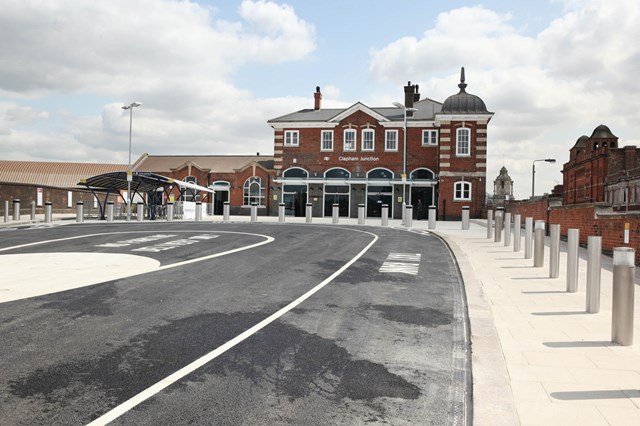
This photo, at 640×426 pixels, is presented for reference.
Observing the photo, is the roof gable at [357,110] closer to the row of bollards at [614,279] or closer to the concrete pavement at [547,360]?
the row of bollards at [614,279]

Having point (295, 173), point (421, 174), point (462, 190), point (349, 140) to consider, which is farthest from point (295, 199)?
point (462, 190)

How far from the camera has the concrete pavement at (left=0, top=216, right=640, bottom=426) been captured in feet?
12.2

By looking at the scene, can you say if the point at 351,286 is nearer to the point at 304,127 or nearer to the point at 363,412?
the point at 363,412

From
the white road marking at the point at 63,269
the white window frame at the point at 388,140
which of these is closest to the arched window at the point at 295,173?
the white window frame at the point at 388,140

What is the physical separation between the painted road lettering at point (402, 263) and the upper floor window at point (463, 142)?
93.9 ft

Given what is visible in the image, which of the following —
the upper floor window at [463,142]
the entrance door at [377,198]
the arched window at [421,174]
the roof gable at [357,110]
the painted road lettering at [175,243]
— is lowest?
the painted road lettering at [175,243]

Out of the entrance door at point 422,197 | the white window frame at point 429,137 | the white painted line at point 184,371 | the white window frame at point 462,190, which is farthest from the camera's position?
the white window frame at point 429,137

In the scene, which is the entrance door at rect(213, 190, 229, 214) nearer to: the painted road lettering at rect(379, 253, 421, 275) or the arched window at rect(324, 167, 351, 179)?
the arched window at rect(324, 167, 351, 179)

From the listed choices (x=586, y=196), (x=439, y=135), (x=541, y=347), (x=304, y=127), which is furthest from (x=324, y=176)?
(x=541, y=347)

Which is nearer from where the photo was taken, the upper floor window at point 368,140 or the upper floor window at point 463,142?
the upper floor window at point 463,142

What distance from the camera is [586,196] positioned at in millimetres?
32625

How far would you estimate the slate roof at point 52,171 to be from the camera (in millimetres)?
59312

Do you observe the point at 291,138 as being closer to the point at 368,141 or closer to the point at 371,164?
the point at 368,141

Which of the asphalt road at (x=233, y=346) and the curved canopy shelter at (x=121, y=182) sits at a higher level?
the curved canopy shelter at (x=121, y=182)
